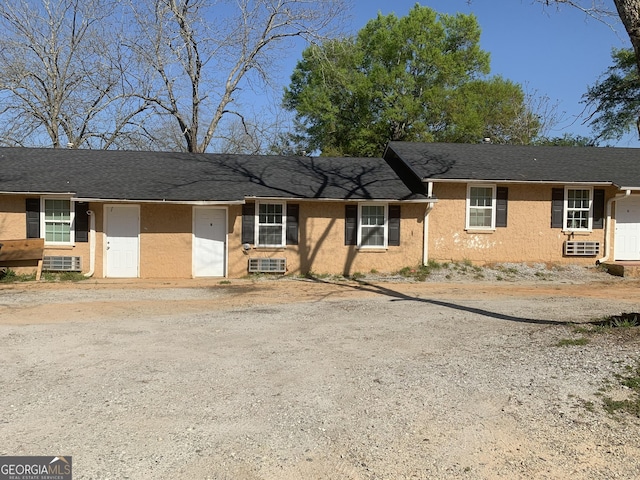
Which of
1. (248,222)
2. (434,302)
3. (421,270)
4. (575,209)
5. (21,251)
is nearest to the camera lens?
(434,302)

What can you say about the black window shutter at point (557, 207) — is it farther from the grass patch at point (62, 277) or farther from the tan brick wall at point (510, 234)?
the grass patch at point (62, 277)

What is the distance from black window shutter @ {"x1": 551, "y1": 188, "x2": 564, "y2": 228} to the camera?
51.6 ft

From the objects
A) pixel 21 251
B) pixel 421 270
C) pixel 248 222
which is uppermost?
pixel 248 222

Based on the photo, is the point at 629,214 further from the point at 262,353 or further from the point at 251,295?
the point at 262,353

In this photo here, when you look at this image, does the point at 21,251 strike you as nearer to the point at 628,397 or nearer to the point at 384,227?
the point at 384,227

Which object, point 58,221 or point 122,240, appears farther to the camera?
point 122,240

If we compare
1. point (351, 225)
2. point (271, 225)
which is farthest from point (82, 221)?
point (351, 225)

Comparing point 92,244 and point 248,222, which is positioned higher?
point 248,222

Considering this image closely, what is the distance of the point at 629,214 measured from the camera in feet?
53.0

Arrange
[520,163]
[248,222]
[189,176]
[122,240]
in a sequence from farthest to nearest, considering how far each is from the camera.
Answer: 1. [520,163]
2. [189,176]
3. [248,222]
4. [122,240]

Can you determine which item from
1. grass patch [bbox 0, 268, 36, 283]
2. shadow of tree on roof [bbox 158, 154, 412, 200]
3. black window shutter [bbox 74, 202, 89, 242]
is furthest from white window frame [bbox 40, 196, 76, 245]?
shadow of tree on roof [bbox 158, 154, 412, 200]

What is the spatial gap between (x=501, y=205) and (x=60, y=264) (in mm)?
13295

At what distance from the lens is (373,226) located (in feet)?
49.5

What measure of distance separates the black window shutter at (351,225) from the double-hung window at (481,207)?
3.67 m
